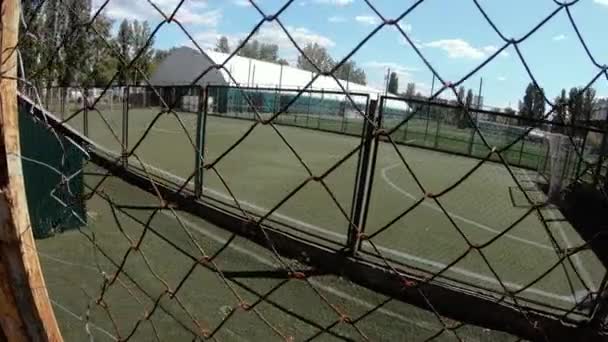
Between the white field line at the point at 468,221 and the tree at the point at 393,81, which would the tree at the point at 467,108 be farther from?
the white field line at the point at 468,221

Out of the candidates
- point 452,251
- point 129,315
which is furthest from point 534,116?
point 452,251

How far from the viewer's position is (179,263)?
11.5 ft

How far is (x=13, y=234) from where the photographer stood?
100 cm

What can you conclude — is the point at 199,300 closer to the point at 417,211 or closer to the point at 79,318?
the point at 79,318

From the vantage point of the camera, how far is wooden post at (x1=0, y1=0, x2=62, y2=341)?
98cm

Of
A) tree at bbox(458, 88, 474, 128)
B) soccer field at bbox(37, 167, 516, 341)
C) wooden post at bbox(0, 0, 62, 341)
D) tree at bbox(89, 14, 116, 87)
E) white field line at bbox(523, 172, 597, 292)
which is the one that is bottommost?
white field line at bbox(523, 172, 597, 292)

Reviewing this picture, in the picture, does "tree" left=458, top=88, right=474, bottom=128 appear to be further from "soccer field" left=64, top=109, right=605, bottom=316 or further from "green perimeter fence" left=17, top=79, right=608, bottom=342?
"soccer field" left=64, top=109, right=605, bottom=316

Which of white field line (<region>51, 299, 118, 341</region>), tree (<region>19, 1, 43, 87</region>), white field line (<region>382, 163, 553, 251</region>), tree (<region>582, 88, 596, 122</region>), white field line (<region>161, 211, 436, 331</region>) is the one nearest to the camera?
tree (<region>19, 1, 43, 87</region>)

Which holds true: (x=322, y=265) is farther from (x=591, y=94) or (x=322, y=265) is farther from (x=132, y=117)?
(x=132, y=117)

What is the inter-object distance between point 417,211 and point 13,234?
214 inches

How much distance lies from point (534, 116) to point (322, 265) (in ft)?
8.09

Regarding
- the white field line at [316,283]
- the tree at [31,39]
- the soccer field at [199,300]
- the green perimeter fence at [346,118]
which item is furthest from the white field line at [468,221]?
the tree at [31,39]

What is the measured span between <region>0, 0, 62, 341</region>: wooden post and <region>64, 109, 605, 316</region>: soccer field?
73 centimetres

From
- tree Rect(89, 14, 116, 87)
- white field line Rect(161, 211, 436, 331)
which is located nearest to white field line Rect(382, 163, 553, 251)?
white field line Rect(161, 211, 436, 331)
